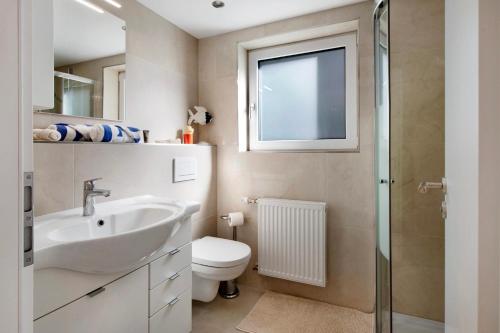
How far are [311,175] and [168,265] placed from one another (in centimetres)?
120

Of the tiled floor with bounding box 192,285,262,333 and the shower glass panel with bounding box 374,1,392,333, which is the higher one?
the shower glass panel with bounding box 374,1,392,333

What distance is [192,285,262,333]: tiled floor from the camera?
181cm

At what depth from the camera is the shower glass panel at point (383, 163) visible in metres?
1.40

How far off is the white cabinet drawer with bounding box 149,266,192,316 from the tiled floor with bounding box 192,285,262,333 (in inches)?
15.0

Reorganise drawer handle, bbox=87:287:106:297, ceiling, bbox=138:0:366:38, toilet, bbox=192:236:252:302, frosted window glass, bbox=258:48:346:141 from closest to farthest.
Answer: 1. drawer handle, bbox=87:287:106:297
2. toilet, bbox=192:236:252:302
3. ceiling, bbox=138:0:366:38
4. frosted window glass, bbox=258:48:346:141

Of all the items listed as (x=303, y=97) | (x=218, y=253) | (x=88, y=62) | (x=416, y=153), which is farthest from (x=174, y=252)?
(x=303, y=97)

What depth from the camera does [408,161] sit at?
147 cm

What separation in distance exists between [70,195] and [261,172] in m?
1.35

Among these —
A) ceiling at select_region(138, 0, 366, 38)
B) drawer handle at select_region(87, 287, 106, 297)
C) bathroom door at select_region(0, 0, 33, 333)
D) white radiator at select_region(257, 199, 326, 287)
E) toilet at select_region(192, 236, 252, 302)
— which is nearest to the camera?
bathroom door at select_region(0, 0, 33, 333)

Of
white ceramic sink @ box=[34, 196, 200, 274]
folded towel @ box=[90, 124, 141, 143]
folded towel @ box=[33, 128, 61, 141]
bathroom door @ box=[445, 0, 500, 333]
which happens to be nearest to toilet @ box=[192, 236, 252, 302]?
white ceramic sink @ box=[34, 196, 200, 274]

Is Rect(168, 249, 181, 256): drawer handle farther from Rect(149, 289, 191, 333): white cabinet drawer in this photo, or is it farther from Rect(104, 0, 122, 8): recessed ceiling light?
Rect(104, 0, 122, 8): recessed ceiling light

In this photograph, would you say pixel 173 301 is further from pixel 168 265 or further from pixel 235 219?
pixel 235 219

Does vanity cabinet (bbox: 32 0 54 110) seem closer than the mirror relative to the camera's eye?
Yes
